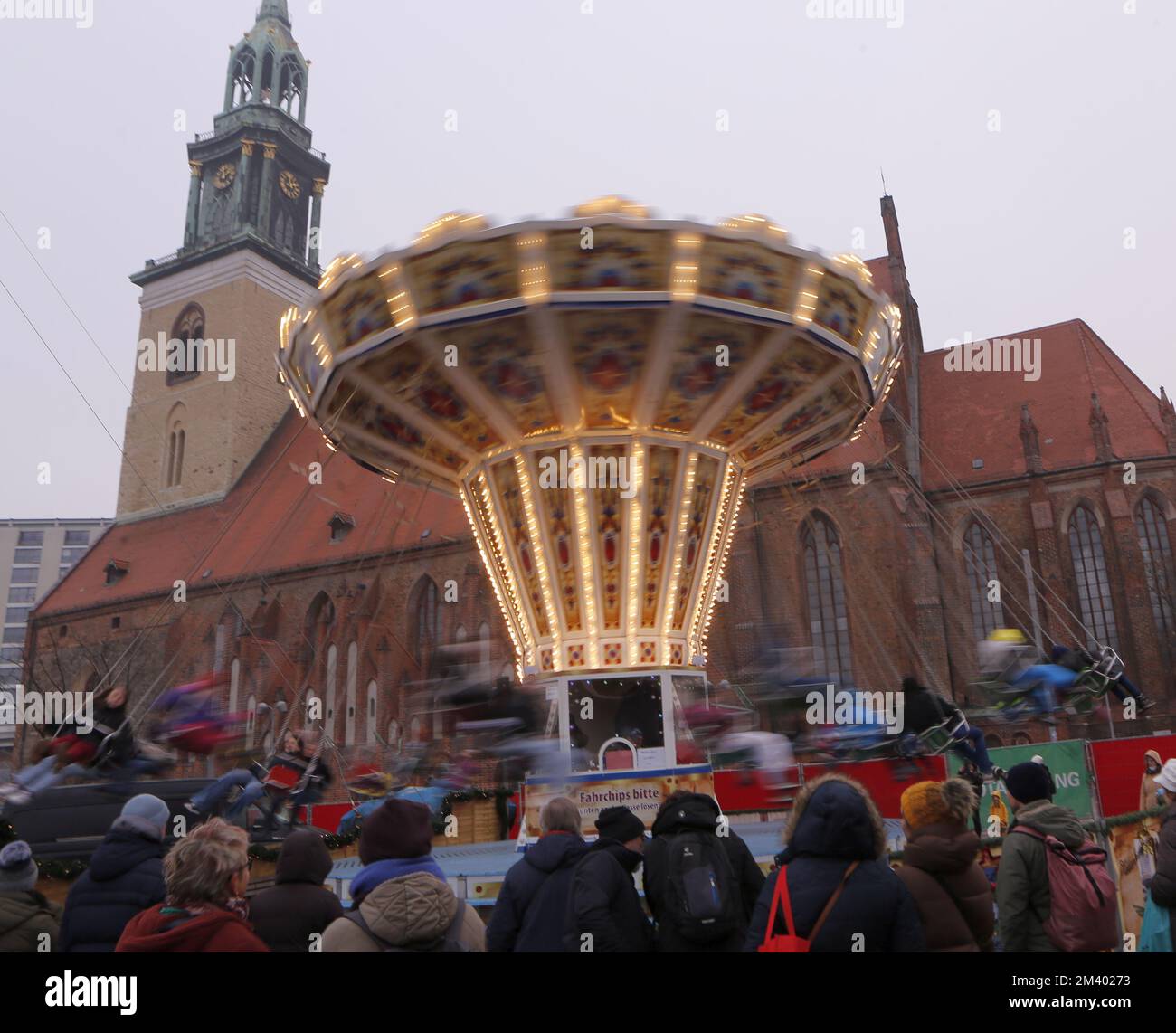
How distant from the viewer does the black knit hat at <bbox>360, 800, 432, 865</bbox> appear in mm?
3438

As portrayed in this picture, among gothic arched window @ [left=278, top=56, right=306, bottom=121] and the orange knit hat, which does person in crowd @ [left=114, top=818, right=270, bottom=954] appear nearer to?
the orange knit hat

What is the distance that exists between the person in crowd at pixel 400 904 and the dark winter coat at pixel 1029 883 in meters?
1.97

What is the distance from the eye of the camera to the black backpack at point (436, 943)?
3098 mm

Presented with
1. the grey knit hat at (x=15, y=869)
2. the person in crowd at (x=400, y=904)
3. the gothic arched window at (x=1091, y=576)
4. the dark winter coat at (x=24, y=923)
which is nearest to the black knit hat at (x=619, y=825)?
the person in crowd at (x=400, y=904)

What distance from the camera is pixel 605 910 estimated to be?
365 cm

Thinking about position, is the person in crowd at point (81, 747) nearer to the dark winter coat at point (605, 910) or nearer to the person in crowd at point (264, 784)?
the person in crowd at point (264, 784)

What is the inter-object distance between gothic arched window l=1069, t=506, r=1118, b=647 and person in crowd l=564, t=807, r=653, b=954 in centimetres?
2766

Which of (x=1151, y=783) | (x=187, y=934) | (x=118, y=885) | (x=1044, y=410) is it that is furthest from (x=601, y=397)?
(x=1044, y=410)

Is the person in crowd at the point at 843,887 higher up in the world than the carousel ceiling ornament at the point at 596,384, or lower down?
lower down

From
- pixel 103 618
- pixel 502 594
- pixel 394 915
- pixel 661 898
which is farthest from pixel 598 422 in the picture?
pixel 103 618

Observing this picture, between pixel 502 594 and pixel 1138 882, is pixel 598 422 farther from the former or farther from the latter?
pixel 1138 882

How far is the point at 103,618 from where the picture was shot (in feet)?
136
